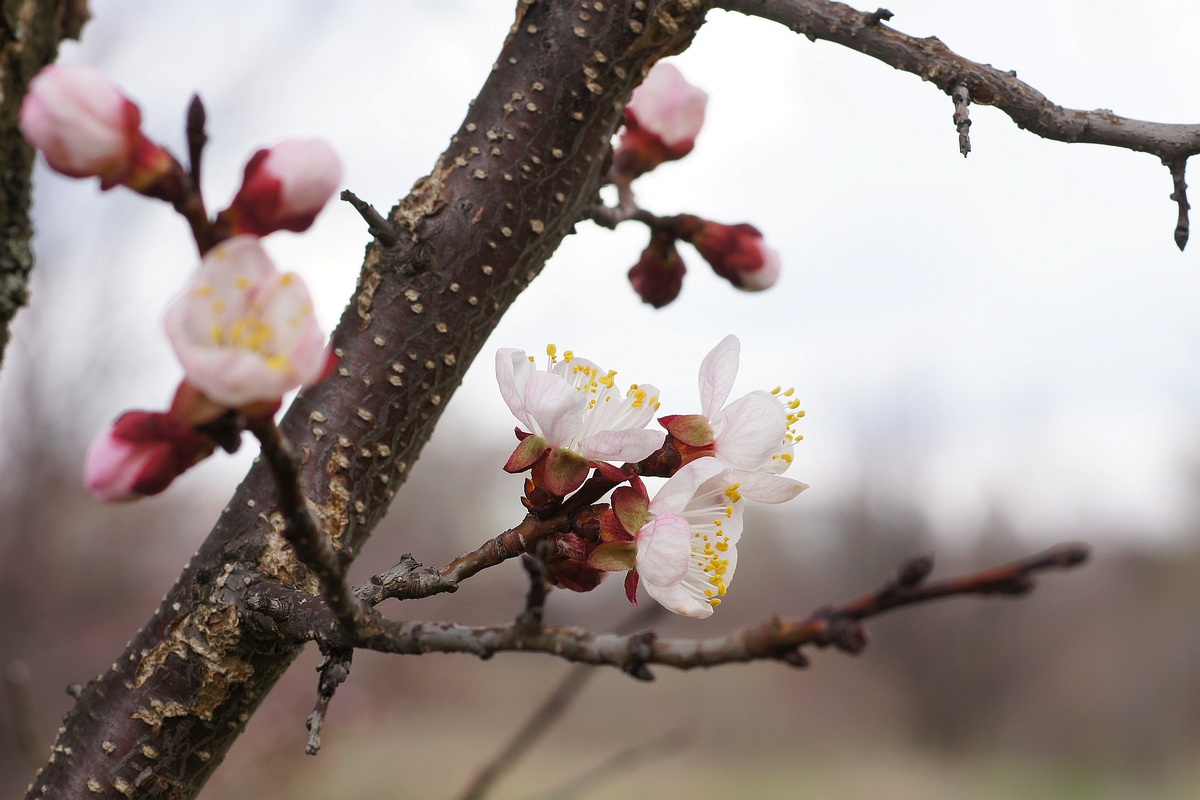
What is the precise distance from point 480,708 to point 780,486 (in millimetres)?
9329

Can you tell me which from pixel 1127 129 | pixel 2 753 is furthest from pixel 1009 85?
pixel 2 753

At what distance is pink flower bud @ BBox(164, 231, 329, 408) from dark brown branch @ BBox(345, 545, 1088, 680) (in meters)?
0.10

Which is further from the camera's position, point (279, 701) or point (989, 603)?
point (989, 603)

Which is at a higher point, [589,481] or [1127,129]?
[1127,129]

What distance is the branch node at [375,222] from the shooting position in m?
0.46

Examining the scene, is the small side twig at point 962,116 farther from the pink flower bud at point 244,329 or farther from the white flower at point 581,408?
the pink flower bud at point 244,329

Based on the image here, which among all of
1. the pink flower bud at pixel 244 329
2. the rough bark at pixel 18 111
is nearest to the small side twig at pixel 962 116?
the pink flower bud at pixel 244 329

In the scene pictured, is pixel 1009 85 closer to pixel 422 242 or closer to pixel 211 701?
pixel 422 242

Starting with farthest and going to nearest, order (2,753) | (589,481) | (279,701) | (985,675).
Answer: (985,675) → (279,701) → (2,753) → (589,481)

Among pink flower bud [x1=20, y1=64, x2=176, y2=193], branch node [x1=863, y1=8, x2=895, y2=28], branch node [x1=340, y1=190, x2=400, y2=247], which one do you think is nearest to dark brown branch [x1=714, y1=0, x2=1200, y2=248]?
branch node [x1=863, y1=8, x2=895, y2=28]

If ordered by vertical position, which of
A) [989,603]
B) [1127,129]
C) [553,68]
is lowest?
[989,603]

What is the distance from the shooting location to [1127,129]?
1.61 feet

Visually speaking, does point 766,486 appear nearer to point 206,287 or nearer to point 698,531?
point 698,531

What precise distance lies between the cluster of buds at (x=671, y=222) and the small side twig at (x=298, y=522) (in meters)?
0.40
